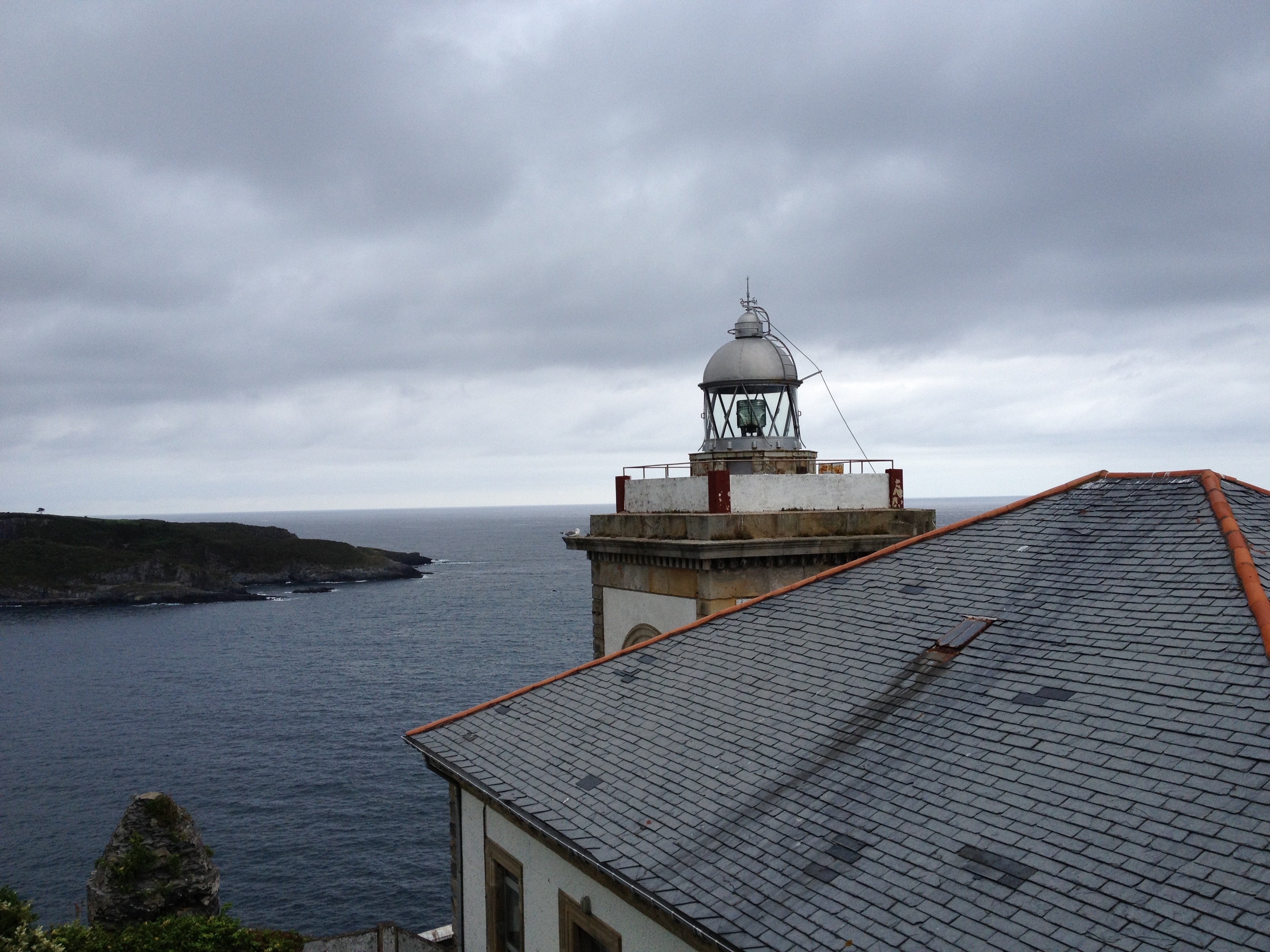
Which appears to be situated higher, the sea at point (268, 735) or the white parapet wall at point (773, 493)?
the white parapet wall at point (773, 493)

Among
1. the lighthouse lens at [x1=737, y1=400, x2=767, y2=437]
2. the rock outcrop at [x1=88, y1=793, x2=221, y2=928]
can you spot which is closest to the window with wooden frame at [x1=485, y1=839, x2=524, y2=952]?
the lighthouse lens at [x1=737, y1=400, x2=767, y2=437]

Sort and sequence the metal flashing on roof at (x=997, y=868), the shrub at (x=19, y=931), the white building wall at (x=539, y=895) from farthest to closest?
1. the shrub at (x=19, y=931)
2. the white building wall at (x=539, y=895)
3. the metal flashing on roof at (x=997, y=868)

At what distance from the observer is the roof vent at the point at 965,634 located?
8.66m

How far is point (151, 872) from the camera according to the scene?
756 inches

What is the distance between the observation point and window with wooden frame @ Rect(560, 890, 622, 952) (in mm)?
8820

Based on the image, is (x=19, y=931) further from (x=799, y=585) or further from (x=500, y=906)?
(x=799, y=585)

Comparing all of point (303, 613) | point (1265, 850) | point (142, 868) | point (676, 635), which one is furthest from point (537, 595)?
point (1265, 850)

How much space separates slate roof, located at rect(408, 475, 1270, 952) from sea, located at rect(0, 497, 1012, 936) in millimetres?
19910

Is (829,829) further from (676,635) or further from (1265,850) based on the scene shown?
(676,635)

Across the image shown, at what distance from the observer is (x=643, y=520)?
674 inches

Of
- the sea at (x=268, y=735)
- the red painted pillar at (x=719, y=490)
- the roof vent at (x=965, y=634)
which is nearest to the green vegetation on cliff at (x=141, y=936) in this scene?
the sea at (x=268, y=735)

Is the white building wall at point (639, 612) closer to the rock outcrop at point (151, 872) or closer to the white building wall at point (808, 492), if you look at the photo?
the white building wall at point (808, 492)

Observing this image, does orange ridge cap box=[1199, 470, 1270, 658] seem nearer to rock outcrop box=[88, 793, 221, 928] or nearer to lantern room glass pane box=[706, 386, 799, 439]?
lantern room glass pane box=[706, 386, 799, 439]

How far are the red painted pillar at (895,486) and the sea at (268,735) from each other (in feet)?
69.8
